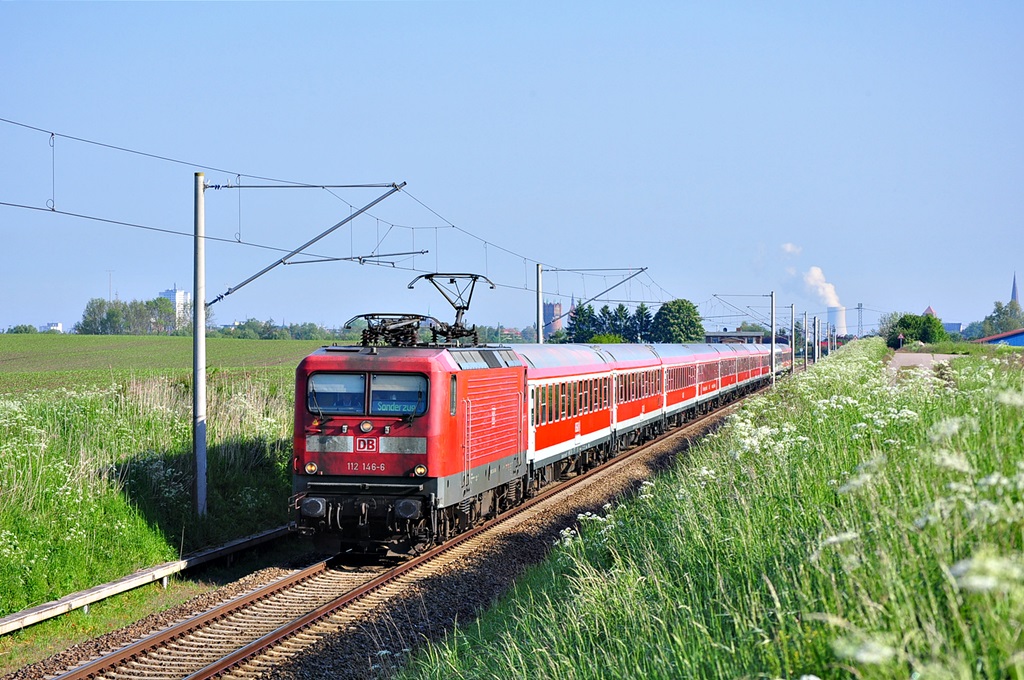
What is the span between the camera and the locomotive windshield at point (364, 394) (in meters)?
13.6

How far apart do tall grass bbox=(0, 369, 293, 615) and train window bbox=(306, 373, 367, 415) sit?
3430 mm

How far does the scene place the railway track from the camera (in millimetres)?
9852

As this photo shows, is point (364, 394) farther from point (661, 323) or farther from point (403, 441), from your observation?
point (661, 323)

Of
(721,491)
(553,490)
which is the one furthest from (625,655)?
(553,490)

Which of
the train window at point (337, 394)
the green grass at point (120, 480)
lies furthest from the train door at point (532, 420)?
the train window at point (337, 394)

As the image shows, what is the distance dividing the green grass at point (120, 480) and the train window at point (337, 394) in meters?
3.37

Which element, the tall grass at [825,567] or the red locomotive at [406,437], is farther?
the red locomotive at [406,437]

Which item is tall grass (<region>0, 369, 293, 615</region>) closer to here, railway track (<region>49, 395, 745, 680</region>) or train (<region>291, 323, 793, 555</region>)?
railway track (<region>49, 395, 745, 680</region>)

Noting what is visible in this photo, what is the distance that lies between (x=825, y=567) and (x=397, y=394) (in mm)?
9203

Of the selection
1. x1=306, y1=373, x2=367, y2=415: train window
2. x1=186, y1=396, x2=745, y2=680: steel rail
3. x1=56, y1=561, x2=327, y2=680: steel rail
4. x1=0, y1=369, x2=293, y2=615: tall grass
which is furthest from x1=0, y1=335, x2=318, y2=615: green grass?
x1=186, y1=396, x2=745, y2=680: steel rail

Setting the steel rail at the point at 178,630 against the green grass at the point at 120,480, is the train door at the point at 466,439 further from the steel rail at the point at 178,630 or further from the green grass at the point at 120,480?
the green grass at the point at 120,480

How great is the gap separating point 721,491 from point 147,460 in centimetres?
1081

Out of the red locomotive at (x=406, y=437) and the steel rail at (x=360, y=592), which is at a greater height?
the red locomotive at (x=406, y=437)

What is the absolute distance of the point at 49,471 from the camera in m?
14.4
